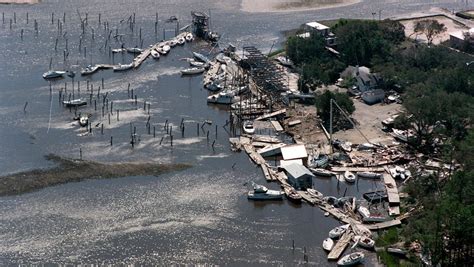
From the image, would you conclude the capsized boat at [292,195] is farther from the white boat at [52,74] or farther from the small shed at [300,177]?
the white boat at [52,74]

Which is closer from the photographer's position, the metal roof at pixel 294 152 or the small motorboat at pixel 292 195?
the small motorboat at pixel 292 195

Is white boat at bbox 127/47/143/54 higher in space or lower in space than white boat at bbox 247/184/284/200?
higher

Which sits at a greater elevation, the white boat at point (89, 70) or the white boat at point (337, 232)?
the white boat at point (89, 70)

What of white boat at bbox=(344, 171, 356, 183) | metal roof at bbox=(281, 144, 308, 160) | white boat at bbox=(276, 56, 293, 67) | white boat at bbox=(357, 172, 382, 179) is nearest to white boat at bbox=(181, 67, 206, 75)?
white boat at bbox=(276, 56, 293, 67)

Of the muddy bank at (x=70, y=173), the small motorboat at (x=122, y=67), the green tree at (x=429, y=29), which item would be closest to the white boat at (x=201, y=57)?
the small motorboat at (x=122, y=67)

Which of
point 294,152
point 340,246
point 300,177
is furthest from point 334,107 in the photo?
point 340,246

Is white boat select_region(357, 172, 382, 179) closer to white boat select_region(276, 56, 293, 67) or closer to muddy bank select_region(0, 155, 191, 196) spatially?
muddy bank select_region(0, 155, 191, 196)

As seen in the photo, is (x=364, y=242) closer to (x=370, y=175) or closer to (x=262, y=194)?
(x=262, y=194)
